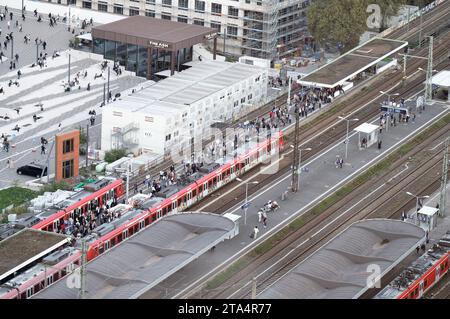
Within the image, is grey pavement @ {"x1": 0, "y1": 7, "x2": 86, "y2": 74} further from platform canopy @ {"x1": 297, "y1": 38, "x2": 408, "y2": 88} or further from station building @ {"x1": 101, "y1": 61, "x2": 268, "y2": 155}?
platform canopy @ {"x1": 297, "y1": 38, "x2": 408, "y2": 88}

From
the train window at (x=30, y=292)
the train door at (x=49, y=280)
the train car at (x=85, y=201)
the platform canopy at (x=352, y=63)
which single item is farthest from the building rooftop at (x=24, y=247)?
the platform canopy at (x=352, y=63)

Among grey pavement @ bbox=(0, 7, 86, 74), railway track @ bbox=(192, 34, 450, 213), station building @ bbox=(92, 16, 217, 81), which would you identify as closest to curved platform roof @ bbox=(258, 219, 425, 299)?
railway track @ bbox=(192, 34, 450, 213)

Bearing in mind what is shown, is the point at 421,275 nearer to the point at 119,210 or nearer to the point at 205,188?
the point at 119,210

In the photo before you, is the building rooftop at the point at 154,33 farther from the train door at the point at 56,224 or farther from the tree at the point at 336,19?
the train door at the point at 56,224

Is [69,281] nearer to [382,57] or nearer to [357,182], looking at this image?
[357,182]

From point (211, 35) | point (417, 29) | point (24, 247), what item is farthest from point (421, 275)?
point (417, 29)
